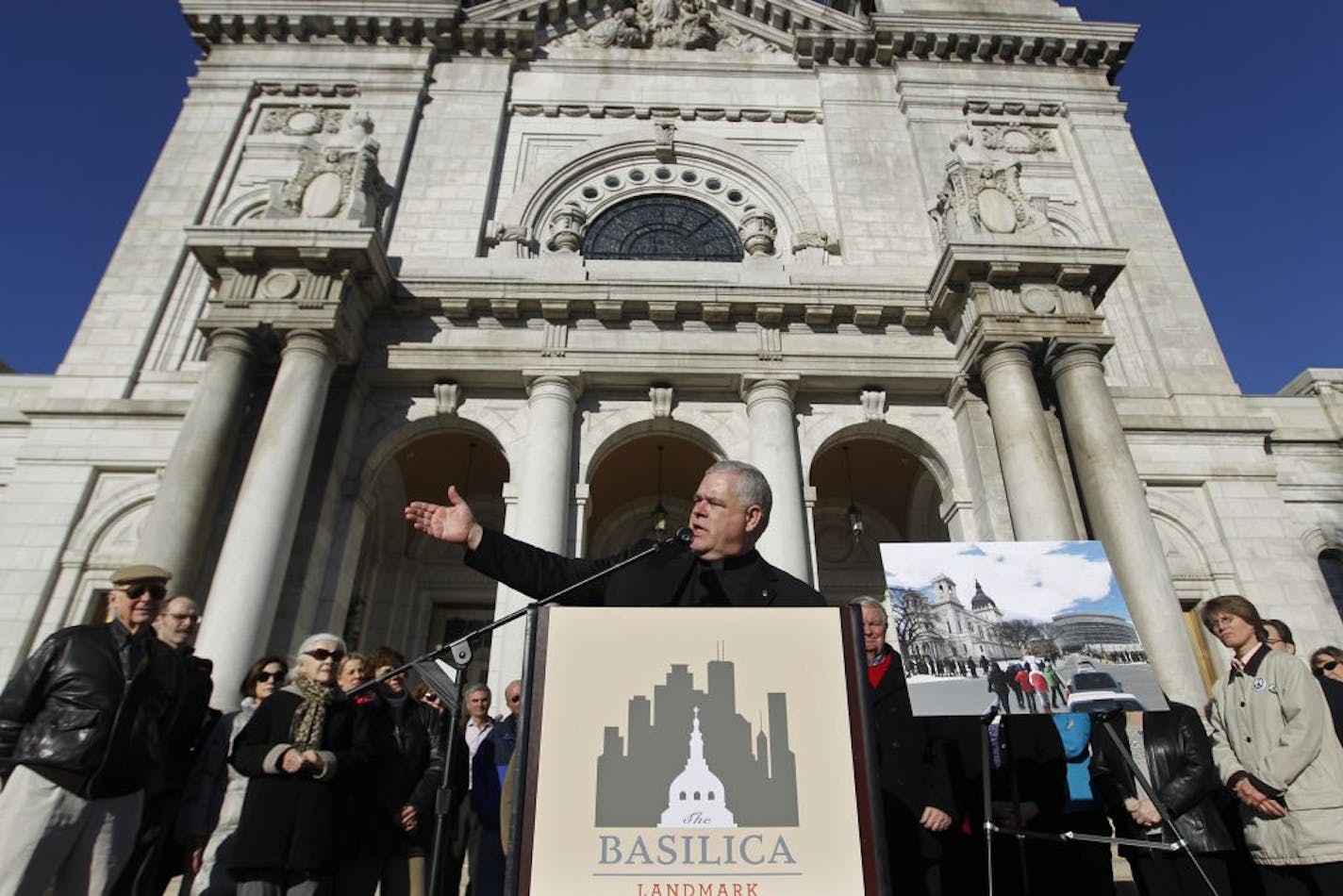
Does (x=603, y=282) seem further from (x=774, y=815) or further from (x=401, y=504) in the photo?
(x=774, y=815)

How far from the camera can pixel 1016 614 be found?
4.84m

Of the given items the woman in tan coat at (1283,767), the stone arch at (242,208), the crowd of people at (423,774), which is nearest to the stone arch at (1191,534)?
the crowd of people at (423,774)

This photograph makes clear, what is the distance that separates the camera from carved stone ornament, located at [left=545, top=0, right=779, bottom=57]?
61.3ft

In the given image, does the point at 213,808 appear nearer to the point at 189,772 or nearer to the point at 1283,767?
the point at 189,772

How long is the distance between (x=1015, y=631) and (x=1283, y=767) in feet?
4.78

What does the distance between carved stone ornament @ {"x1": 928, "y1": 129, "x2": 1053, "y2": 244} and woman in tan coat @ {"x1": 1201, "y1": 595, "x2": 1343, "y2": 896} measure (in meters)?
9.20

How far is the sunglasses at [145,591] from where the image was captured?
4523mm

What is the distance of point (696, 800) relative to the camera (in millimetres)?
1817

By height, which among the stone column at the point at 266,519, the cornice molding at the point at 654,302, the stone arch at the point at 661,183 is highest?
the stone arch at the point at 661,183

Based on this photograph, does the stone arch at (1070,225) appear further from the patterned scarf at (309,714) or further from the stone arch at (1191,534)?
the patterned scarf at (309,714)

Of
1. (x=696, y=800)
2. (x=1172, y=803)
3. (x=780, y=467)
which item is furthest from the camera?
(x=780, y=467)

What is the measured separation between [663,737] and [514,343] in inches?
456

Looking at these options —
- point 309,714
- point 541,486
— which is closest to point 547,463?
point 541,486

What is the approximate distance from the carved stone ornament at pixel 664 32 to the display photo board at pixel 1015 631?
17136mm
